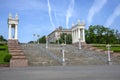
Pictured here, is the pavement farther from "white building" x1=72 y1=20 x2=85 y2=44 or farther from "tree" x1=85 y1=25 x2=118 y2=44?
"tree" x1=85 y1=25 x2=118 y2=44

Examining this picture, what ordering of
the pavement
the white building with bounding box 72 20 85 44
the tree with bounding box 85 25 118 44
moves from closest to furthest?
1. the pavement
2. the white building with bounding box 72 20 85 44
3. the tree with bounding box 85 25 118 44

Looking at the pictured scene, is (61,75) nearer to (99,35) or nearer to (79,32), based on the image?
(79,32)

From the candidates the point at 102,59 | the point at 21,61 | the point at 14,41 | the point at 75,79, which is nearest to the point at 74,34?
the point at 14,41

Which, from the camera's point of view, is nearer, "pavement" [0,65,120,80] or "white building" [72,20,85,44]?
"pavement" [0,65,120,80]

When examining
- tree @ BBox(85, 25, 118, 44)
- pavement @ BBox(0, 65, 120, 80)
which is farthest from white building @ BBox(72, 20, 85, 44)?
pavement @ BBox(0, 65, 120, 80)

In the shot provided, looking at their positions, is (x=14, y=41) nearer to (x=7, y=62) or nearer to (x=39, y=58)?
(x=39, y=58)

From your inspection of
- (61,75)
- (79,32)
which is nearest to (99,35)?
(79,32)

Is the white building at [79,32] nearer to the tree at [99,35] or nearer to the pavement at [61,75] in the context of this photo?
the tree at [99,35]

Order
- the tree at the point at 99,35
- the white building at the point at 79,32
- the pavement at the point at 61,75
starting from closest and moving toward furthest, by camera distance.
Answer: the pavement at the point at 61,75, the white building at the point at 79,32, the tree at the point at 99,35

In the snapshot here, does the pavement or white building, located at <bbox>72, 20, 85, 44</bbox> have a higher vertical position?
white building, located at <bbox>72, 20, 85, 44</bbox>

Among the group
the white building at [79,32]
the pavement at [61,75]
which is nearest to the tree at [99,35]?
the white building at [79,32]

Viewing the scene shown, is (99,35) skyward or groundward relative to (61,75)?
skyward

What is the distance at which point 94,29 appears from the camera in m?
73.8

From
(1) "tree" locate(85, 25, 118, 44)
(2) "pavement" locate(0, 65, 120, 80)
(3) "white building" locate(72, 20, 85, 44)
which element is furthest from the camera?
(1) "tree" locate(85, 25, 118, 44)
